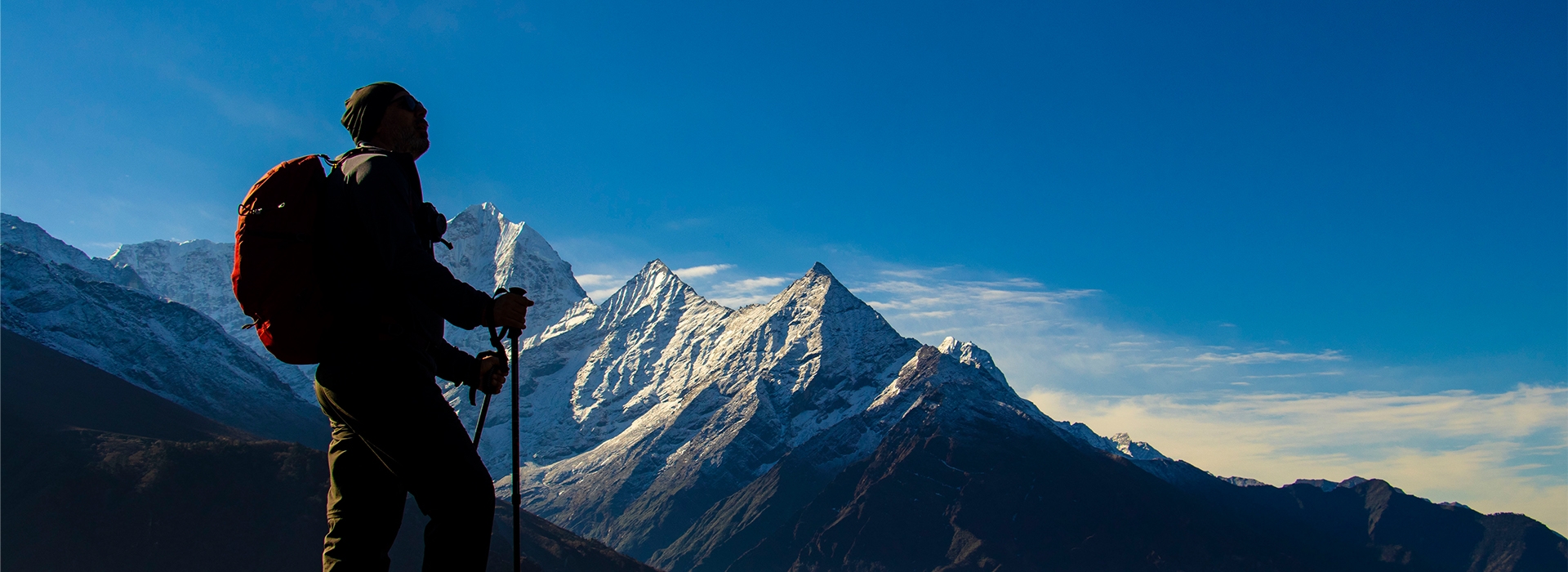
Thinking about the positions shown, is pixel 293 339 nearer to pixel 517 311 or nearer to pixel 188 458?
pixel 517 311

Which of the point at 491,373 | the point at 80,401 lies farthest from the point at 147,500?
the point at 491,373

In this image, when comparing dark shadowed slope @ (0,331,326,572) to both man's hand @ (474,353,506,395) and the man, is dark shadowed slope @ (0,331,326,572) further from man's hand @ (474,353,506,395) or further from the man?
man's hand @ (474,353,506,395)

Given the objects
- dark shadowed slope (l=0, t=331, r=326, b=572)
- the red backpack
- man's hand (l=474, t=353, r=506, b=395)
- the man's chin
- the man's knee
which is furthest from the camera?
dark shadowed slope (l=0, t=331, r=326, b=572)

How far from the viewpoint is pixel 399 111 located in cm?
646

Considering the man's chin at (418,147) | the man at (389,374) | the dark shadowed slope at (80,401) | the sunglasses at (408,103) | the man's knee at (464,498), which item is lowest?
the man's knee at (464,498)

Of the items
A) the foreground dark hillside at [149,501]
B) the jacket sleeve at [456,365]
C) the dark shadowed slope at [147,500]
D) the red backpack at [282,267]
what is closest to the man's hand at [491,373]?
the jacket sleeve at [456,365]

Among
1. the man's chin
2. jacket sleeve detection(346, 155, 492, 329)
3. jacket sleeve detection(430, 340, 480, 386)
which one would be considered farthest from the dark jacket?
the man's chin

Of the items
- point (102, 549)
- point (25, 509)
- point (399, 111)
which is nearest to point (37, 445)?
point (25, 509)

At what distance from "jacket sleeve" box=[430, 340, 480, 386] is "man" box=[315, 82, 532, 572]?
0.19 metres

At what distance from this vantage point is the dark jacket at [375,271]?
5.57 meters

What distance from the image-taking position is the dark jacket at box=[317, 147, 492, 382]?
5.57 m

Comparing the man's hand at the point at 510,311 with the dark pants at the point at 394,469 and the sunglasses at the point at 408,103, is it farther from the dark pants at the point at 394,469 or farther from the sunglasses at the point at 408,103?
the sunglasses at the point at 408,103

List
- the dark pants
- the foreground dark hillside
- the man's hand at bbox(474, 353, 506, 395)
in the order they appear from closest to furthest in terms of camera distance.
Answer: the dark pants < the man's hand at bbox(474, 353, 506, 395) < the foreground dark hillside

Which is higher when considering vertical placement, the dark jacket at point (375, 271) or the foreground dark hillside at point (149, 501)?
the foreground dark hillside at point (149, 501)
